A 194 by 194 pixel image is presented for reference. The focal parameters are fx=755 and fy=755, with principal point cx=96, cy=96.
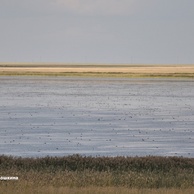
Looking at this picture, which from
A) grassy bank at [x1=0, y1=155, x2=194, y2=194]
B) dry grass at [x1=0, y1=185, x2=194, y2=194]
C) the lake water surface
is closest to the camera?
dry grass at [x1=0, y1=185, x2=194, y2=194]

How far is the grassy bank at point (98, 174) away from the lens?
1609 centimetres

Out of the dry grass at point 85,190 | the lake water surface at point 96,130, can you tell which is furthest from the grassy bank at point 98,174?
the lake water surface at point 96,130

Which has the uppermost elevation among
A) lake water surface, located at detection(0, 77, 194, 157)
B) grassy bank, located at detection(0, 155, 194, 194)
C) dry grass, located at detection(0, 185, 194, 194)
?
dry grass, located at detection(0, 185, 194, 194)

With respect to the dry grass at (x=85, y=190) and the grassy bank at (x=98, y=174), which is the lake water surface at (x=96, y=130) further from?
the dry grass at (x=85, y=190)

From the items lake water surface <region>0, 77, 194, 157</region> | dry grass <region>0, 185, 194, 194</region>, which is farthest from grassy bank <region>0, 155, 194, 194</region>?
lake water surface <region>0, 77, 194, 157</region>

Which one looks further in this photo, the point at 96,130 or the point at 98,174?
the point at 96,130

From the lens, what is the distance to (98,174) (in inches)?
715

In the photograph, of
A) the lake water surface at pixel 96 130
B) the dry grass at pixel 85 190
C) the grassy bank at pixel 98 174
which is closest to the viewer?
the dry grass at pixel 85 190

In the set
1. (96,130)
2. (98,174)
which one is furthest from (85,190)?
(96,130)

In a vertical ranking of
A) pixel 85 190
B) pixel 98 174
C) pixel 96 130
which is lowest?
pixel 96 130

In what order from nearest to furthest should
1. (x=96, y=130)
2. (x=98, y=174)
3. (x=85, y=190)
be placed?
(x=85, y=190)
(x=98, y=174)
(x=96, y=130)

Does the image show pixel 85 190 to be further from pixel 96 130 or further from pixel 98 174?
pixel 96 130

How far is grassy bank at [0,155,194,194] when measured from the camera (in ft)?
52.8

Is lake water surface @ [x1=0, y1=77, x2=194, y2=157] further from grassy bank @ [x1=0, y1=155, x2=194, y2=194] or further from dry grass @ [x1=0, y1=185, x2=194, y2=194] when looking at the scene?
dry grass @ [x1=0, y1=185, x2=194, y2=194]
